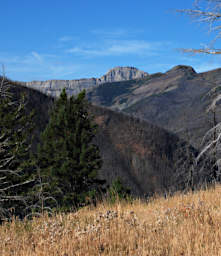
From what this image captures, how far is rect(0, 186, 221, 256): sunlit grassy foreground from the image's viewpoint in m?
3.56

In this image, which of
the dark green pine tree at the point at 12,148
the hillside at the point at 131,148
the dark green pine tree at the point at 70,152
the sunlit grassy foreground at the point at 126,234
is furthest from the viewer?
the hillside at the point at 131,148

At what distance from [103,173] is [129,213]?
6336 centimetres

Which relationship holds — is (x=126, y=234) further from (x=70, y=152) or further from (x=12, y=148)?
(x=70, y=152)

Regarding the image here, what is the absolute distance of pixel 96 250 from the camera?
3.64 meters

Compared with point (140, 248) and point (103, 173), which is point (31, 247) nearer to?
point (140, 248)

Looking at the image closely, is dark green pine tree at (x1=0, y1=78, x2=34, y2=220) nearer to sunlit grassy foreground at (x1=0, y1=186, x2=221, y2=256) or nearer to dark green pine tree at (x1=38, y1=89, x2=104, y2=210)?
dark green pine tree at (x1=38, y1=89, x2=104, y2=210)

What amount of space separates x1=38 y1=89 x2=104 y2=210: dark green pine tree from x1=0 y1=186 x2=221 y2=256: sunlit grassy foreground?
62.9 feet

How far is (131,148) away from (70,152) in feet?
210

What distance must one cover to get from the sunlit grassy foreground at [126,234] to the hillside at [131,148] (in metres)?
55.5

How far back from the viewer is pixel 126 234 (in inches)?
160

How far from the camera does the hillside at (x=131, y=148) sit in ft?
232

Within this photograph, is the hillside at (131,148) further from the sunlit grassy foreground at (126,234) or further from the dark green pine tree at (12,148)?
the sunlit grassy foreground at (126,234)

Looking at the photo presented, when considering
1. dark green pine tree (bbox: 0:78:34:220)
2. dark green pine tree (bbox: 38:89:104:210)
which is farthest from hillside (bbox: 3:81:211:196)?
dark green pine tree (bbox: 0:78:34:220)

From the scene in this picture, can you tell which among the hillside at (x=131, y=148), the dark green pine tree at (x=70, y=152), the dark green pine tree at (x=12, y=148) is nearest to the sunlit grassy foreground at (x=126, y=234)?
the dark green pine tree at (x=12, y=148)
